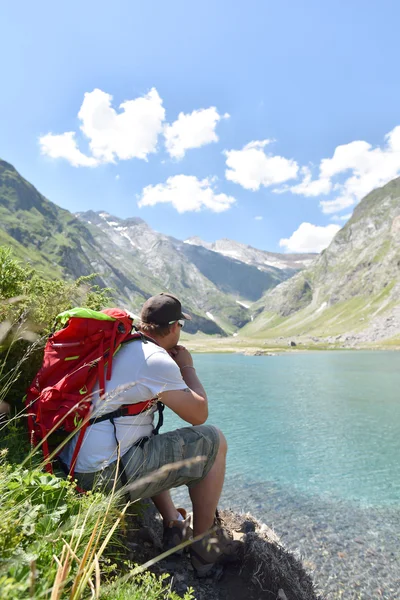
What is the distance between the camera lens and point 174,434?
473 cm

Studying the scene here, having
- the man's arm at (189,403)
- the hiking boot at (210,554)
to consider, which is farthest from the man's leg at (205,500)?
the man's arm at (189,403)

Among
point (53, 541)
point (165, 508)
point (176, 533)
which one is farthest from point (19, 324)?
point (176, 533)

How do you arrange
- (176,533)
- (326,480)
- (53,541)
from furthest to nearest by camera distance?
(326,480), (176,533), (53,541)

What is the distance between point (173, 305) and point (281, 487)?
37.7 feet

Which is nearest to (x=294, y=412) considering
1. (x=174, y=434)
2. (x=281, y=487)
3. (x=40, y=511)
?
(x=281, y=487)

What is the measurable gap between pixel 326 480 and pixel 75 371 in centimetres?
1373

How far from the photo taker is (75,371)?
413 cm

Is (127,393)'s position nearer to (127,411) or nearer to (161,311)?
(127,411)

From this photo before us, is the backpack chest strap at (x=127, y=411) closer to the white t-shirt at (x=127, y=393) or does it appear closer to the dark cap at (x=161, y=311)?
the white t-shirt at (x=127, y=393)

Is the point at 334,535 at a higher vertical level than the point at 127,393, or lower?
lower

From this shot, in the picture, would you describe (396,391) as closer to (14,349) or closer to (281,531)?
(281,531)

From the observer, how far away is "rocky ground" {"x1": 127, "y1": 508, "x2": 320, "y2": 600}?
4.78 metres

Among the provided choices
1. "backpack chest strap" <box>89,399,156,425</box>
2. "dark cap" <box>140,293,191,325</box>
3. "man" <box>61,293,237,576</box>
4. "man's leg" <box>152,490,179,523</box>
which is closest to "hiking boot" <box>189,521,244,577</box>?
"man" <box>61,293,237,576</box>

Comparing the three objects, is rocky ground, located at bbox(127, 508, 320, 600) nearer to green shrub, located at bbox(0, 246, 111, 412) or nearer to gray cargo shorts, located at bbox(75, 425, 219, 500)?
gray cargo shorts, located at bbox(75, 425, 219, 500)
